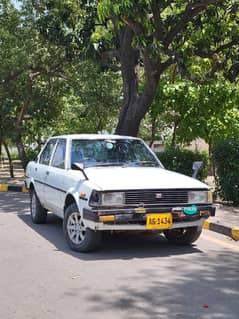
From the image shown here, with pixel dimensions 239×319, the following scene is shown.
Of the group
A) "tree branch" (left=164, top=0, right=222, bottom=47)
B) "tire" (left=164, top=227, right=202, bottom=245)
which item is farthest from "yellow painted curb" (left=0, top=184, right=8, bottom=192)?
"tire" (left=164, top=227, right=202, bottom=245)

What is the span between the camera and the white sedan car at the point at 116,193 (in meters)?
6.52

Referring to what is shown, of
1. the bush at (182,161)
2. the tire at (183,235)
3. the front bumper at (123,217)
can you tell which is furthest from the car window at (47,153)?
the bush at (182,161)

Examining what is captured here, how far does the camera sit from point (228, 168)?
10930mm

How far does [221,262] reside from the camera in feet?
21.5

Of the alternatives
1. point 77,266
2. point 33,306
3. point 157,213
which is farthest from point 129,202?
point 33,306

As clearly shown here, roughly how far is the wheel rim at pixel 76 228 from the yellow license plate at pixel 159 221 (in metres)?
0.97

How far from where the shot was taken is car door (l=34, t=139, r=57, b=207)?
28.7ft

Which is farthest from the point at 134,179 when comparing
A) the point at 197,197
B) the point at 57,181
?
the point at 57,181

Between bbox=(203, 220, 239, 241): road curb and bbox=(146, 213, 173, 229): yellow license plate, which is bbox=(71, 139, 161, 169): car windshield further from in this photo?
bbox=(203, 220, 239, 241): road curb

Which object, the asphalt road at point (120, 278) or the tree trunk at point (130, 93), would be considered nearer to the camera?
the asphalt road at point (120, 278)

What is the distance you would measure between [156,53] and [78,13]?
3579 millimetres

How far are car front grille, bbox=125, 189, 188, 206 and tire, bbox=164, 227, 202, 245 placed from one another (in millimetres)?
735

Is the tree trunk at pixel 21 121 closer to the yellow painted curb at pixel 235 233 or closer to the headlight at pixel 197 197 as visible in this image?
the yellow painted curb at pixel 235 233

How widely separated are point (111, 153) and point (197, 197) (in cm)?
181
